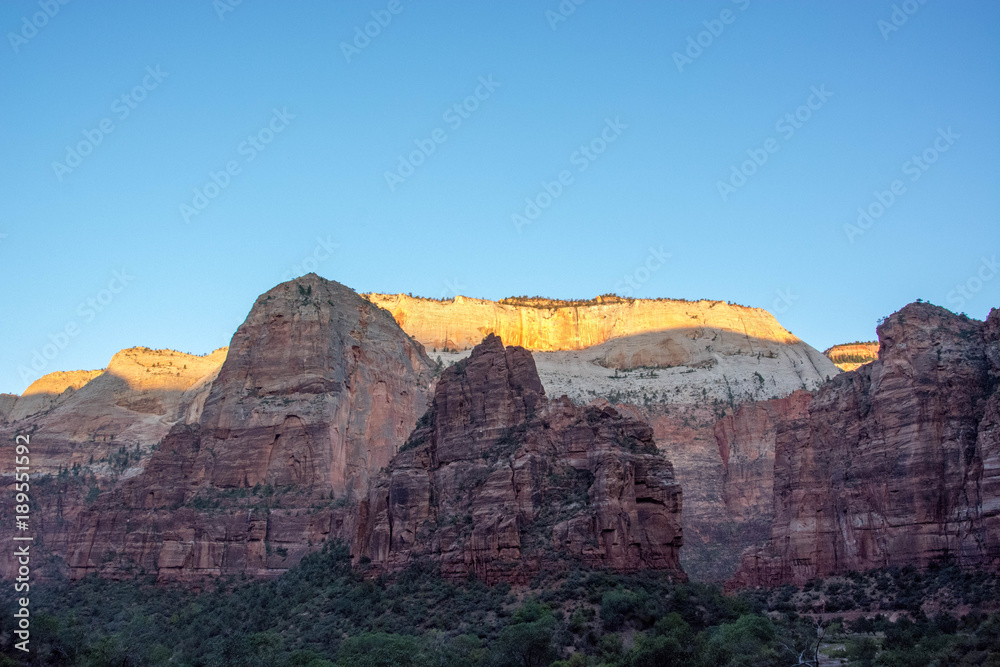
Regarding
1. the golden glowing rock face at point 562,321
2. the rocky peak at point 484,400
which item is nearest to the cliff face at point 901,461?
the rocky peak at point 484,400

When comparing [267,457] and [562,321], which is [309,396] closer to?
[267,457]

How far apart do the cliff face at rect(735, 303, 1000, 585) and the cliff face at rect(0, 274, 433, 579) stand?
33.8 meters

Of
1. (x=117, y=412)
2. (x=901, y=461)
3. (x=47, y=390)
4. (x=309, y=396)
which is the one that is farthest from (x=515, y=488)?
(x=47, y=390)

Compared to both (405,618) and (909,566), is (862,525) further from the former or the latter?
(405,618)

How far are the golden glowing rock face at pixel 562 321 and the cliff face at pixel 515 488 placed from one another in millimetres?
101584

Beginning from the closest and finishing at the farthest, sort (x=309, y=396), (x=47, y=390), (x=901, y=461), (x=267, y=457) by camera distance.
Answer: (x=901, y=461) → (x=267, y=457) → (x=309, y=396) → (x=47, y=390)

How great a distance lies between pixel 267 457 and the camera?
86750 mm

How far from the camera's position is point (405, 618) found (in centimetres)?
5888

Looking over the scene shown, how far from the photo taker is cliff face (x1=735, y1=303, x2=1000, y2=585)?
6175cm

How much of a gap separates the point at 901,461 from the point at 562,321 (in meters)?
118

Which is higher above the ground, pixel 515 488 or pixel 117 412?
pixel 117 412

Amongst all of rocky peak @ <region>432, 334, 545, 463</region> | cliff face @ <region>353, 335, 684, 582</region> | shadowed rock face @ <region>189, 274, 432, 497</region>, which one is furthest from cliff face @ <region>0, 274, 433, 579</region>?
rocky peak @ <region>432, 334, 545, 463</region>

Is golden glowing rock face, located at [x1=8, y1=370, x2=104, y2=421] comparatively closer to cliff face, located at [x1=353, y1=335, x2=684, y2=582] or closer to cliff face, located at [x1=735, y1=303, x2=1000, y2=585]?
cliff face, located at [x1=353, y1=335, x2=684, y2=582]

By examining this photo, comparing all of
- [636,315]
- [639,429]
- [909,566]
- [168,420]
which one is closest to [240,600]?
[639,429]
